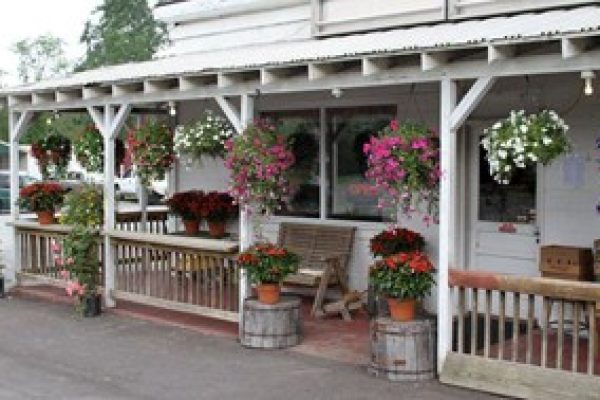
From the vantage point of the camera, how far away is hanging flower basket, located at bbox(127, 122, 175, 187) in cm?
944

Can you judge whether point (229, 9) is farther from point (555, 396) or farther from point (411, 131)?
point (555, 396)

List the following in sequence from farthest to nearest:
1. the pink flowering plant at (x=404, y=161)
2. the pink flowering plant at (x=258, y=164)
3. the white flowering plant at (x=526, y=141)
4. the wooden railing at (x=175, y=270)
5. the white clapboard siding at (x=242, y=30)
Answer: the white clapboard siding at (x=242, y=30) < the wooden railing at (x=175, y=270) < the pink flowering plant at (x=258, y=164) < the pink flowering plant at (x=404, y=161) < the white flowering plant at (x=526, y=141)

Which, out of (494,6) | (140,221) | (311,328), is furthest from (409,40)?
(140,221)

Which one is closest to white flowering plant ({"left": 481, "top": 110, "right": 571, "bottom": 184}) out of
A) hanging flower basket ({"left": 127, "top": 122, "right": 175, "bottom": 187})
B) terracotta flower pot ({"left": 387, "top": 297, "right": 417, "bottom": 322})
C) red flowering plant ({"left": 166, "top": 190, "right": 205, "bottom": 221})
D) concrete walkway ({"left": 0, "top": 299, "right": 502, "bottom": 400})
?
terracotta flower pot ({"left": 387, "top": 297, "right": 417, "bottom": 322})

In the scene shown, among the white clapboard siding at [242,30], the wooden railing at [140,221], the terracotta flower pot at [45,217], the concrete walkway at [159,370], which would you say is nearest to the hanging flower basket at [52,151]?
the terracotta flower pot at [45,217]

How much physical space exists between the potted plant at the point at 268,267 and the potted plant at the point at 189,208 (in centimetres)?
294

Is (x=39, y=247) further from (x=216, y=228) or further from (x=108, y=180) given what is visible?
(x=216, y=228)

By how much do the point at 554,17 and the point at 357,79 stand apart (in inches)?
74.1

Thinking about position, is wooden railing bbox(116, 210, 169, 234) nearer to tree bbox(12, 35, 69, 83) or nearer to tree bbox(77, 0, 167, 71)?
tree bbox(77, 0, 167, 71)

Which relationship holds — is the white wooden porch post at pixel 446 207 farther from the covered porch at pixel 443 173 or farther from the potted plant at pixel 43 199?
the potted plant at pixel 43 199

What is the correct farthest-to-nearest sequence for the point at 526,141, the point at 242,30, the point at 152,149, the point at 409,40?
1. the point at 242,30
2. the point at 152,149
3. the point at 409,40
4. the point at 526,141

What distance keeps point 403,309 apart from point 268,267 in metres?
1.60

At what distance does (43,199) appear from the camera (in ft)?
37.0

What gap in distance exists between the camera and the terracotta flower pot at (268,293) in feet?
26.3
